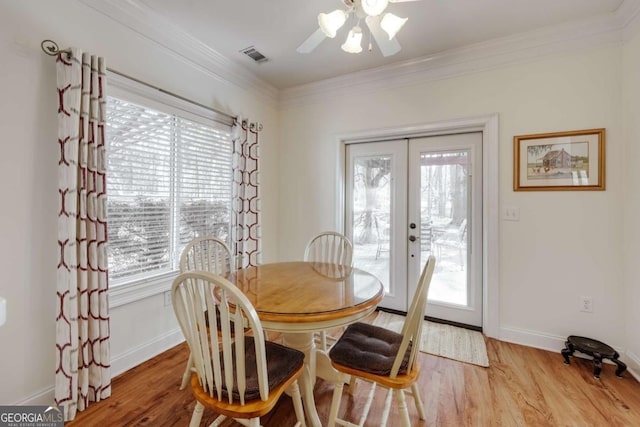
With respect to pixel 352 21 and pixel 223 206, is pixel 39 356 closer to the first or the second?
pixel 223 206

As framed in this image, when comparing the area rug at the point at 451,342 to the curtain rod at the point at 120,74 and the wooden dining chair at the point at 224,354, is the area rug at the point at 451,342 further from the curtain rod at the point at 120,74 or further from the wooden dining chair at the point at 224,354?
the curtain rod at the point at 120,74

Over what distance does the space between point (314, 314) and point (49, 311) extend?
5.32 feet

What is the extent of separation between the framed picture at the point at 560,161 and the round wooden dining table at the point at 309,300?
1.71 metres

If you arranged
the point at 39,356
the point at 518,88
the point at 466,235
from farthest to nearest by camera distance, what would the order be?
1. the point at 466,235
2. the point at 518,88
3. the point at 39,356

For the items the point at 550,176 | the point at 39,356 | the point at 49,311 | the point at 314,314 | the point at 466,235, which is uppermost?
the point at 550,176

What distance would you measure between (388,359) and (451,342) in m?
1.44

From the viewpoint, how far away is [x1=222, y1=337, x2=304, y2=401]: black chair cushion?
44.3 inches

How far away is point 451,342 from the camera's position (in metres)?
2.50

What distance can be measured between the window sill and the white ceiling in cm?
200

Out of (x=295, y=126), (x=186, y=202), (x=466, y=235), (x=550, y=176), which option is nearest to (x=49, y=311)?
(x=186, y=202)

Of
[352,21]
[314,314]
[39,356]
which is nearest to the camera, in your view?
[314,314]

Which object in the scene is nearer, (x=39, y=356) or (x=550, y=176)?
(x=39, y=356)

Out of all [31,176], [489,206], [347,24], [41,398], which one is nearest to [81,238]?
[31,176]

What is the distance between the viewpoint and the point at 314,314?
128 cm
